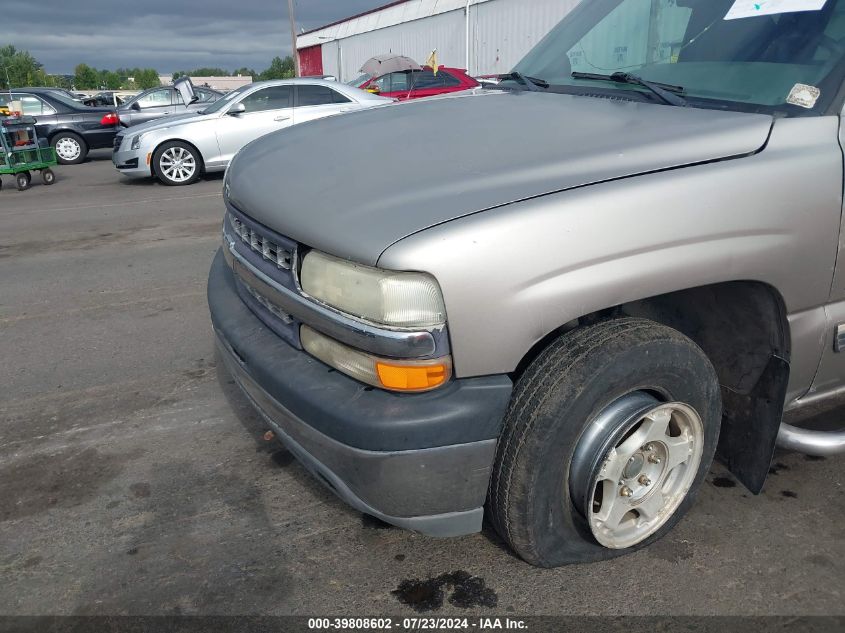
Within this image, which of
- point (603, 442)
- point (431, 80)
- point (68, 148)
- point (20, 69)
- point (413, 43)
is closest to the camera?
point (603, 442)

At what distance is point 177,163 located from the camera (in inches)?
425

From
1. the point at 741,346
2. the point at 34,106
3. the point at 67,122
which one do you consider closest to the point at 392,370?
the point at 741,346

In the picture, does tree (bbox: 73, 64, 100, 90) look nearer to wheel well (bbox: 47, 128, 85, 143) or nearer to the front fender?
wheel well (bbox: 47, 128, 85, 143)

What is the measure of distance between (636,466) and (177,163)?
1016 centimetres

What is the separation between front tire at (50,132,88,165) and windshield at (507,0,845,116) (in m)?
13.8

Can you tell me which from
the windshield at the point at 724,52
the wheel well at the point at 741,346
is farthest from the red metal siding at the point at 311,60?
the wheel well at the point at 741,346

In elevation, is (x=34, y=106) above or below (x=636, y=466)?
above

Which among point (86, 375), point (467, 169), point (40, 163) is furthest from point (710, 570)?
point (40, 163)

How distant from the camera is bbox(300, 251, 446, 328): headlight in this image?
1759mm

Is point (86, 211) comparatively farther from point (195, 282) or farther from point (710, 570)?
point (710, 570)

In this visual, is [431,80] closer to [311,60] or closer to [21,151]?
[21,151]

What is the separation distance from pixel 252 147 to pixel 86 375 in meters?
1.75

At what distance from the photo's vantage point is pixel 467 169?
200 centimetres

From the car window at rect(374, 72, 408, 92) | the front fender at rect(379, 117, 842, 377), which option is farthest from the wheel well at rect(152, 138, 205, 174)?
the front fender at rect(379, 117, 842, 377)
